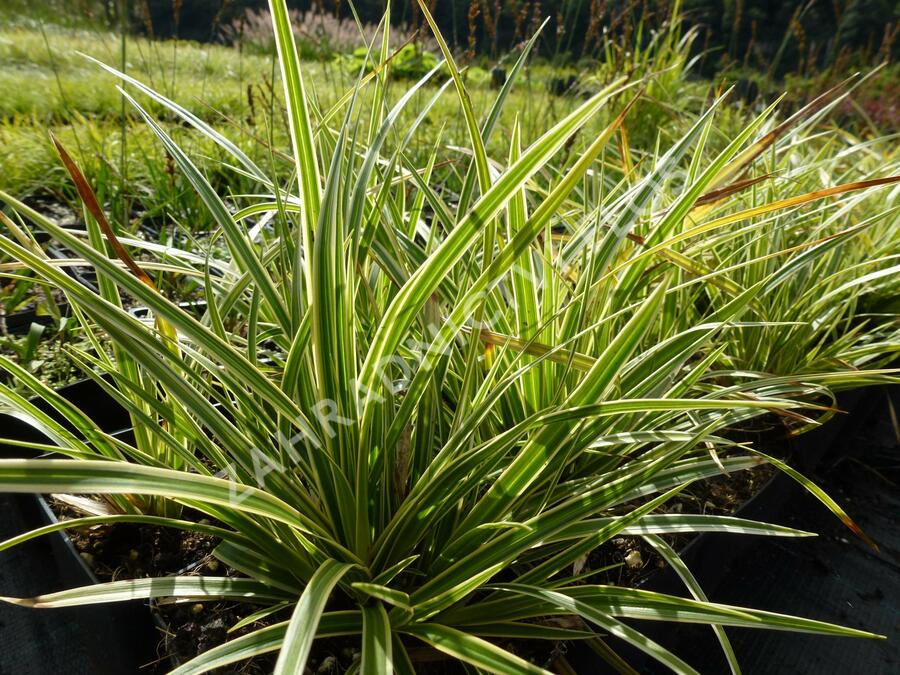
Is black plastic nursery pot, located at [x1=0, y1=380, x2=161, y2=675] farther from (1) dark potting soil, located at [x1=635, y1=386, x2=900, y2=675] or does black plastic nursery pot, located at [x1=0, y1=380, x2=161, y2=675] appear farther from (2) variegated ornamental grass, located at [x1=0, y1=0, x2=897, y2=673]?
(1) dark potting soil, located at [x1=635, y1=386, x2=900, y2=675]

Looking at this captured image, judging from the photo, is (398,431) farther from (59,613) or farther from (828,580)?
(828,580)

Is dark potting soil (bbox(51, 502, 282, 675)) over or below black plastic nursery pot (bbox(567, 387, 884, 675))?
over

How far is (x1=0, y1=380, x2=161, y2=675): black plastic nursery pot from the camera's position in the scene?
75 centimetres

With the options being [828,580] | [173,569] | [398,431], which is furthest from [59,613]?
[828,580]

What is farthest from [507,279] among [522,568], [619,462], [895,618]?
[895,618]

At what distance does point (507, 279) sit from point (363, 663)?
727 mm

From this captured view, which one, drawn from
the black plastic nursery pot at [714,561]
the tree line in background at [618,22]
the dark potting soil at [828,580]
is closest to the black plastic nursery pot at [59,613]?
the black plastic nursery pot at [714,561]

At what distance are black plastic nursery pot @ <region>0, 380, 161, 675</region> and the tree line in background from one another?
79 centimetres

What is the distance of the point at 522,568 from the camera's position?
80 cm

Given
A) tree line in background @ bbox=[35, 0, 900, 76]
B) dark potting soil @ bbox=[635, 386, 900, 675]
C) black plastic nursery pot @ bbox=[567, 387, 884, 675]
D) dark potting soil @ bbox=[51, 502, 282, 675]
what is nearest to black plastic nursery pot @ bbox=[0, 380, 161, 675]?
dark potting soil @ bbox=[51, 502, 282, 675]

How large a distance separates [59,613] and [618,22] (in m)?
1.98

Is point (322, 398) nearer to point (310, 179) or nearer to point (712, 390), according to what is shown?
point (310, 179)

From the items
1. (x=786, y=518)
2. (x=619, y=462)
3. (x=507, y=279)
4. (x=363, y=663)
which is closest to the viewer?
(x=363, y=663)

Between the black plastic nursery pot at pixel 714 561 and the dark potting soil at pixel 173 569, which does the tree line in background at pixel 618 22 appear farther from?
the black plastic nursery pot at pixel 714 561
